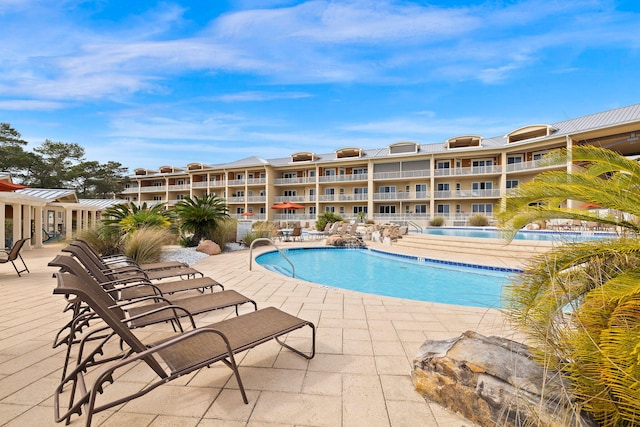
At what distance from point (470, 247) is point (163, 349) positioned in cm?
1060

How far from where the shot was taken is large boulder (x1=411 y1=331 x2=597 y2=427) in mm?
1451

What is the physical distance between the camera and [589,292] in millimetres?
1583

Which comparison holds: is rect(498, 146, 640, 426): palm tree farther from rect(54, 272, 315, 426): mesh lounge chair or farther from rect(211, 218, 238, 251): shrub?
rect(211, 218, 238, 251): shrub

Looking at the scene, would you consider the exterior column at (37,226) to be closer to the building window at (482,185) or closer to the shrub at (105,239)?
the shrub at (105,239)

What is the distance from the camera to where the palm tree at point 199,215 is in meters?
10.7

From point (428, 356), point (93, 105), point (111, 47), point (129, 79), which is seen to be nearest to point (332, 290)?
point (428, 356)

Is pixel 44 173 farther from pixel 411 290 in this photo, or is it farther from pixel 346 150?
pixel 411 290

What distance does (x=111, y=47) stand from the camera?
26.7ft

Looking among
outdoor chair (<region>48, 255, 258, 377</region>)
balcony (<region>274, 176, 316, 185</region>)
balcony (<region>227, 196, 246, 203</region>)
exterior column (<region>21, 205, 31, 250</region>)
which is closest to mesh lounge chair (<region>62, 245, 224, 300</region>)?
outdoor chair (<region>48, 255, 258, 377</region>)

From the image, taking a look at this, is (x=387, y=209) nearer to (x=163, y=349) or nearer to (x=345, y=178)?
(x=345, y=178)

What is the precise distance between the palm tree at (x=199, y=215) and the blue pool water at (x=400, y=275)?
2.64 m

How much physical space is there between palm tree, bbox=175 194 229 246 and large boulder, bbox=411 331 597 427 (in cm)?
1022

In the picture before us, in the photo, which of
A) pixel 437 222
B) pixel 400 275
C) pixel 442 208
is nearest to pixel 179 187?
pixel 437 222

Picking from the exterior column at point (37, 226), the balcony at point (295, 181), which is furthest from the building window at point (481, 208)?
the exterior column at point (37, 226)
